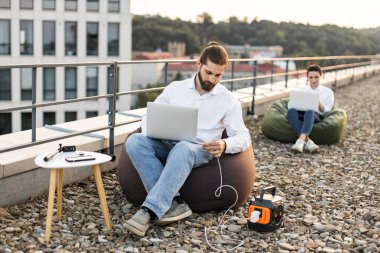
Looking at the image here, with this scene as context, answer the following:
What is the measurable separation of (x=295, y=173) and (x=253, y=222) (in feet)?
6.38

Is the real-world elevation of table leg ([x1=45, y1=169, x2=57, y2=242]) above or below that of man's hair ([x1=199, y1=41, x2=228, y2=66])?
below

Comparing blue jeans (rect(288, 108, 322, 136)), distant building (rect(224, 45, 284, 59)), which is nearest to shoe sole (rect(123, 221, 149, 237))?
blue jeans (rect(288, 108, 322, 136))

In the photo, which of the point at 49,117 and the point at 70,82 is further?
the point at 70,82

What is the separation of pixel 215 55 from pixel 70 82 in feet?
99.1

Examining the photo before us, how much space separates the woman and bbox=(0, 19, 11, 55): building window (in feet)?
92.2

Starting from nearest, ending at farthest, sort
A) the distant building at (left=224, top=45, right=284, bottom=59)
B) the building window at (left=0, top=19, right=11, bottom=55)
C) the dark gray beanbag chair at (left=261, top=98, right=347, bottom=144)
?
the dark gray beanbag chair at (left=261, top=98, right=347, bottom=144), the building window at (left=0, top=19, right=11, bottom=55), the distant building at (left=224, top=45, right=284, bottom=59)

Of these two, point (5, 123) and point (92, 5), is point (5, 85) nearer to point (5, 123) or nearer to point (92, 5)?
point (5, 123)

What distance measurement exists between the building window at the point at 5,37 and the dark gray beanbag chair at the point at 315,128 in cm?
2787

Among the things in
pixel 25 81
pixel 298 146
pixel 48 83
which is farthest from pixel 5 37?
pixel 298 146

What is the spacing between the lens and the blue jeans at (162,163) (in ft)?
12.6

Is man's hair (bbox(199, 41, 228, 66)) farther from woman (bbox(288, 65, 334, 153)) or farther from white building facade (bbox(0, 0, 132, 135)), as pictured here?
white building facade (bbox(0, 0, 132, 135))

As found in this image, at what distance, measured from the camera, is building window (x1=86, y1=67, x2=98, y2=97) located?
1323 inches

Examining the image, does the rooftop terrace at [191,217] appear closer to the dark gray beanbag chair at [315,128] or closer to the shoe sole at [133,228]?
the shoe sole at [133,228]

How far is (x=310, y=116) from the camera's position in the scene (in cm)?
707
